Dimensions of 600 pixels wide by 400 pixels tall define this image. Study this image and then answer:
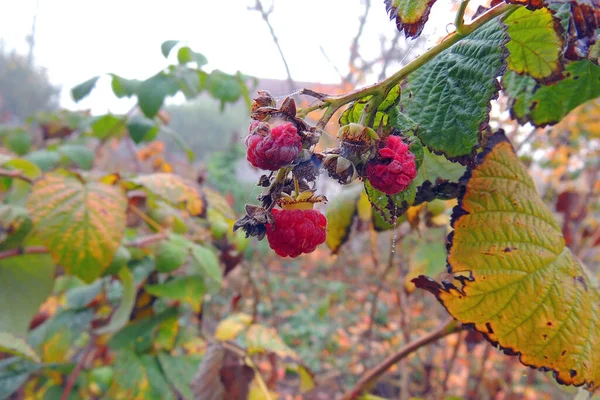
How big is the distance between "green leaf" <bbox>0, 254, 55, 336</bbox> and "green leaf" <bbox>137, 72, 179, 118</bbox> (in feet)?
2.10

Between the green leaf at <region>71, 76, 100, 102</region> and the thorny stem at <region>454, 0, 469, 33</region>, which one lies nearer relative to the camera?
the thorny stem at <region>454, 0, 469, 33</region>

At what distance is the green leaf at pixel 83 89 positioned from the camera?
1.65 m

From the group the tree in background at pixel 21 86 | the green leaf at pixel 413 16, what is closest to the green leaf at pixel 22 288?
the green leaf at pixel 413 16

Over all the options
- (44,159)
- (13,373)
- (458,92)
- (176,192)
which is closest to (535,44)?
(458,92)

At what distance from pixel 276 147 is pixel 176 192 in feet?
2.87

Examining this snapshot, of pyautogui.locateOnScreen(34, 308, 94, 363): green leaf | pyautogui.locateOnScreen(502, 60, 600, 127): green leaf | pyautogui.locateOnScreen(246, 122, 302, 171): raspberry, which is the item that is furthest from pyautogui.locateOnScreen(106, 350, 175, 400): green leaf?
pyautogui.locateOnScreen(502, 60, 600, 127): green leaf

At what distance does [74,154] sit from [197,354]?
114 centimetres

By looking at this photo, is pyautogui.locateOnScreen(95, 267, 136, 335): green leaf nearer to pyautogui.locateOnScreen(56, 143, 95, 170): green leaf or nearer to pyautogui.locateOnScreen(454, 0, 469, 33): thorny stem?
pyautogui.locateOnScreen(56, 143, 95, 170): green leaf

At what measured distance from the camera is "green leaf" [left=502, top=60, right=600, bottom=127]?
667mm

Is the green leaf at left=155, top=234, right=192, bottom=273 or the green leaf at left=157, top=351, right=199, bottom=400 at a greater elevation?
the green leaf at left=155, top=234, right=192, bottom=273

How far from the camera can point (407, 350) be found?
3.26 ft

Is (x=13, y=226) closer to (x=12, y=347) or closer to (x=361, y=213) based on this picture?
(x=12, y=347)

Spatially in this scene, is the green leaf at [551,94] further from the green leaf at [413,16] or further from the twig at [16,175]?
the twig at [16,175]

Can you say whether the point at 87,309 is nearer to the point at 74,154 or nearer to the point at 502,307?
the point at 74,154
